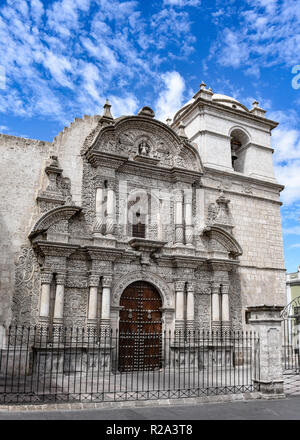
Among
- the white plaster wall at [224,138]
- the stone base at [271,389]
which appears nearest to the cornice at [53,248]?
the stone base at [271,389]

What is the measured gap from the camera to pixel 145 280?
12.7 meters

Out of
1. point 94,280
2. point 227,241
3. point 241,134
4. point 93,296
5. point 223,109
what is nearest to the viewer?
point 93,296

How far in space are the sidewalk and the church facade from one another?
4.64m

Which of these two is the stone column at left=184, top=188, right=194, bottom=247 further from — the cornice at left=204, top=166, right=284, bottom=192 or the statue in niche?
the statue in niche

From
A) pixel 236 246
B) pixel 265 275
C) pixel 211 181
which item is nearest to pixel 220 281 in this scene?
pixel 236 246

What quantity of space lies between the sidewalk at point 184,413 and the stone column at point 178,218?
6.41m

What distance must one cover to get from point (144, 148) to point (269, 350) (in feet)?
25.5

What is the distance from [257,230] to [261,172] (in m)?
2.50

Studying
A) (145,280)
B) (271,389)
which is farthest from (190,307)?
(271,389)

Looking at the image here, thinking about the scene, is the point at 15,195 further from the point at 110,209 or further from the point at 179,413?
the point at 179,413

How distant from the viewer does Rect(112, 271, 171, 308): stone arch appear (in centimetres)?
1215

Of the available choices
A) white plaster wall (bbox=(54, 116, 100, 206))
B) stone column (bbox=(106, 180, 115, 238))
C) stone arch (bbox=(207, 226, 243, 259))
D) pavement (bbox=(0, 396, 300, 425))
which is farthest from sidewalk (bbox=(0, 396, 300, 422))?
white plaster wall (bbox=(54, 116, 100, 206))
